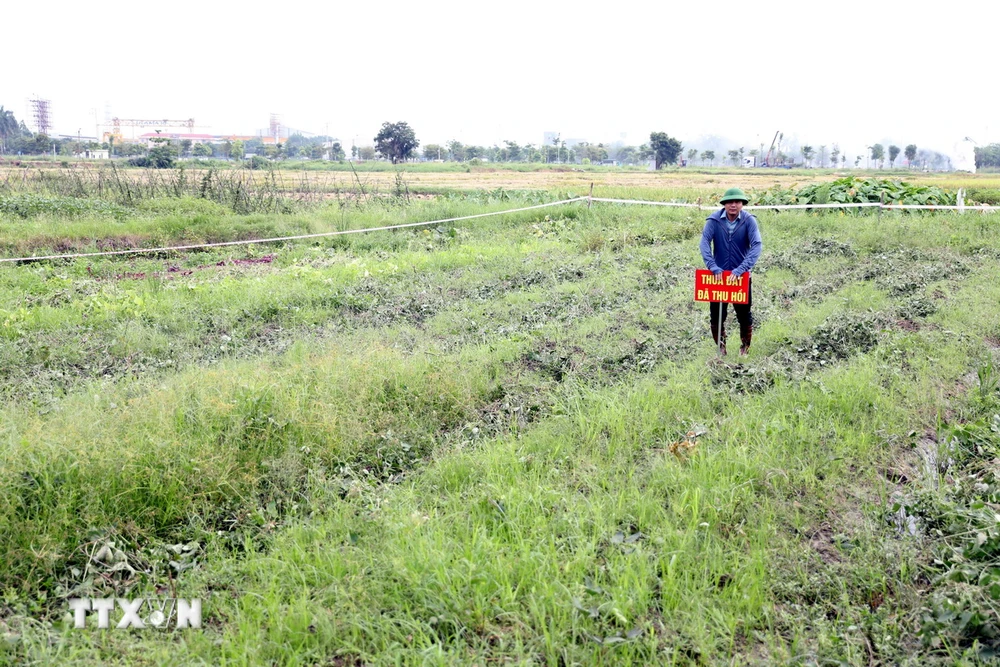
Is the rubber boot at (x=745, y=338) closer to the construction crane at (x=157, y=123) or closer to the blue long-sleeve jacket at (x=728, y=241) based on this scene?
the blue long-sleeve jacket at (x=728, y=241)

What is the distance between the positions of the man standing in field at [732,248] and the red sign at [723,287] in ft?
0.15

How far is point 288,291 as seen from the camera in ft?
30.9

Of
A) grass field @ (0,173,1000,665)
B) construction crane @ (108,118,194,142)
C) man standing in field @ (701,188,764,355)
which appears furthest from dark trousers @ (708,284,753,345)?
construction crane @ (108,118,194,142)

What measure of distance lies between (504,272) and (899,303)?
541 cm

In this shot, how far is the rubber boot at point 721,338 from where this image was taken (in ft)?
22.3

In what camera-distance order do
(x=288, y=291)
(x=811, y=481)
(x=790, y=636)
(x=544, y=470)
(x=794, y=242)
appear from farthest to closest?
(x=794, y=242)
(x=288, y=291)
(x=544, y=470)
(x=811, y=481)
(x=790, y=636)

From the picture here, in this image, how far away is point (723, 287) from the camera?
666 cm

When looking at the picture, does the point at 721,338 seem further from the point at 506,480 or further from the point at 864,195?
the point at 864,195

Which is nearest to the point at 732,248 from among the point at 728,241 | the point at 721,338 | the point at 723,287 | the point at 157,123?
the point at 728,241

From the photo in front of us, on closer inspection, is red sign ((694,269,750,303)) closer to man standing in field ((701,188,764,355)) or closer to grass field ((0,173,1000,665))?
man standing in field ((701,188,764,355))

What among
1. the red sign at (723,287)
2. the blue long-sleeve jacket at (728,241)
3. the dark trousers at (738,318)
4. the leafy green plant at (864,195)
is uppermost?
the leafy green plant at (864,195)

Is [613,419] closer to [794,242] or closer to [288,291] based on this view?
[288,291]

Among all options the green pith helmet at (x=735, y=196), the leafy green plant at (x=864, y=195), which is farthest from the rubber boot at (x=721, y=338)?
the leafy green plant at (x=864, y=195)

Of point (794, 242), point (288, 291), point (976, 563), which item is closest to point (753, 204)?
point (794, 242)
